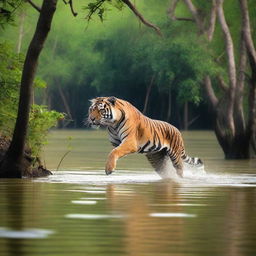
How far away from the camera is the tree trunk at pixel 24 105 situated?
74.1 feet

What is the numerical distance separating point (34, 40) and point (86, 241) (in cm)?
1115

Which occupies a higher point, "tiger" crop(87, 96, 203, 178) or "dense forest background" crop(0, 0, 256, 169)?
"dense forest background" crop(0, 0, 256, 169)

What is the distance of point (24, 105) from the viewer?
22.6 m

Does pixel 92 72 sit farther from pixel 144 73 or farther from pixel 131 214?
pixel 131 214

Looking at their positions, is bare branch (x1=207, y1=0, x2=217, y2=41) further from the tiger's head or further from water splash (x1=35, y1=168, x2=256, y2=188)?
the tiger's head

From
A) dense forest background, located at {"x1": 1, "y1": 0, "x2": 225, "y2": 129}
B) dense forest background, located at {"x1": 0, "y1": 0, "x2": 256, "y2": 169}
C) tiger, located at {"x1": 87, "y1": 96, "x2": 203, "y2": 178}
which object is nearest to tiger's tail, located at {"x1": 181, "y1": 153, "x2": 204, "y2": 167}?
tiger, located at {"x1": 87, "y1": 96, "x2": 203, "y2": 178}

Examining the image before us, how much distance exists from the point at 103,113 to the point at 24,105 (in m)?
1.95

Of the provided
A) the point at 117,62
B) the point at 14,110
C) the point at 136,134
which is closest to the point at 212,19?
the point at 136,134

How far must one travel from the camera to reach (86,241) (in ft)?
39.5

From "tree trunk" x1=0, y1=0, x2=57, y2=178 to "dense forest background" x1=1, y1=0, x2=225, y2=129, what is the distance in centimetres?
2347

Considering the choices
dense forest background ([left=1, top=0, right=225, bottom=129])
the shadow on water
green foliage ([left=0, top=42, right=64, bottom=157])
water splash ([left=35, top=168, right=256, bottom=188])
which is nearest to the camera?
the shadow on water

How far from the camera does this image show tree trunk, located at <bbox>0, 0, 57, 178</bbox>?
74.1 ft

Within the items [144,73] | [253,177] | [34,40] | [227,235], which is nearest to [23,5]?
[34,40]

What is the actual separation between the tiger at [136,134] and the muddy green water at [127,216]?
0.65 m
